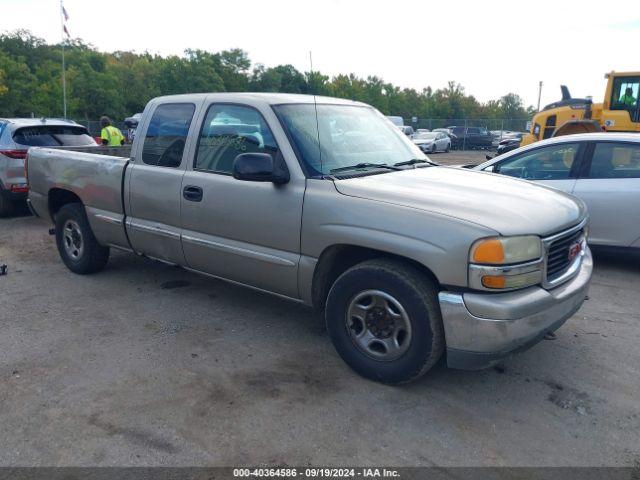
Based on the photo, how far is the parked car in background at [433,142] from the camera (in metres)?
29.7

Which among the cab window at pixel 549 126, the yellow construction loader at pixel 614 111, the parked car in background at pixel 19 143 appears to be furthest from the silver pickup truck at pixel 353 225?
the cab window at pixel 549 126

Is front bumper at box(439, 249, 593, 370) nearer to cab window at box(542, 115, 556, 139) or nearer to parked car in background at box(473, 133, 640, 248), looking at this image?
parked car in background at box(473, 133, 640, 248)

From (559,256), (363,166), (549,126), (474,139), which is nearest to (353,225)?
(363,166)

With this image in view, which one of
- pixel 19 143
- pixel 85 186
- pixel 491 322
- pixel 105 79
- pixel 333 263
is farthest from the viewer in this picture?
pixel 105 79

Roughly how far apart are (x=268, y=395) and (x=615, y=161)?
4937 mm

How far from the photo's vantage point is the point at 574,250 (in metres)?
3.74

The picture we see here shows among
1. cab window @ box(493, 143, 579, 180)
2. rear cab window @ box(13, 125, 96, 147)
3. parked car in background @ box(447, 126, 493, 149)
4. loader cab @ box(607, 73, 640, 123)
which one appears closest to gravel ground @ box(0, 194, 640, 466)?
cab window @ box(493, 143, 579, 180)

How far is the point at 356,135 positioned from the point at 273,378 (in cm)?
202

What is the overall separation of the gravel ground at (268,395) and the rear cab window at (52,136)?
15.3 ft

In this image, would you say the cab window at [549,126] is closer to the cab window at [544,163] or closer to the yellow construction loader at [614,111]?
the yellow construction loader at [614,111]

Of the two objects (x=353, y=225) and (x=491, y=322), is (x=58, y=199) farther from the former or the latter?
(x=491, y=322)

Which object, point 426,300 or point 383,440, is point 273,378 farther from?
point 426,300

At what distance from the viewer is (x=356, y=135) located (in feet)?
14.4

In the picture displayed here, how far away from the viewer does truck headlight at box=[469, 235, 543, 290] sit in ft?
9.93
